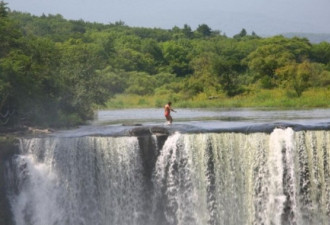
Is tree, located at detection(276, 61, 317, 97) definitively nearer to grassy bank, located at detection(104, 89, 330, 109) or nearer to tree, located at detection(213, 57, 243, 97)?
grassy bank, located at detection(104, 89, 330, 109)

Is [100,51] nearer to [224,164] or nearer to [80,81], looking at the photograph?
[80,81]

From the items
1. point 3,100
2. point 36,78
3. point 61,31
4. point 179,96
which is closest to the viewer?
point 3,100

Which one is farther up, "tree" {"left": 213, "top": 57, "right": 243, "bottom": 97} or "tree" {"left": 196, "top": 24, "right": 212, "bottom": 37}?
"tree" {"left": 196, "top": 24, "right": 212, "bottom": 37}

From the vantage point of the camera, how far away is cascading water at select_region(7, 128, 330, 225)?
16312mm

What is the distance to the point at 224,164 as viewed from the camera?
1677 centimetres

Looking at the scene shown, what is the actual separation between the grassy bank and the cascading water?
12.7 meters

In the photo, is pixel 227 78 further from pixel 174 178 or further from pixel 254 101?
pixel 174 178

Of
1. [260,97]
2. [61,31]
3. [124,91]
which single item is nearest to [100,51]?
[124,91]

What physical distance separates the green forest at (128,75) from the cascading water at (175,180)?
3.69 meters

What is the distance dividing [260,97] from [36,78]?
16782mm

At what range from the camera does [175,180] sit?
17031 millimetres

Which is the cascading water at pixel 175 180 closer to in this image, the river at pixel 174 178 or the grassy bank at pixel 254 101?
the river at pixel 174 178

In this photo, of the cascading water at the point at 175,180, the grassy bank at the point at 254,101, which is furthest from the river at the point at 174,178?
the grassy bank at the point at 254,101

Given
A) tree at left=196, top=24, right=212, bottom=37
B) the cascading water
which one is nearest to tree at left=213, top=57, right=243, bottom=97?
the cascading water
